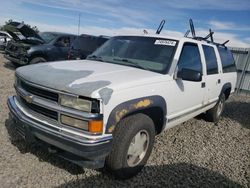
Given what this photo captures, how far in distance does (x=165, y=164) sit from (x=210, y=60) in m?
2.52

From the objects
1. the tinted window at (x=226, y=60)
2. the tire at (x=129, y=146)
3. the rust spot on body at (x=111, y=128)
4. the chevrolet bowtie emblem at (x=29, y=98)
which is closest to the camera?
the rust spot on body at (x=111, y=128)

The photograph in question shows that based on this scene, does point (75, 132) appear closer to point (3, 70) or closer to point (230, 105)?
point (230, 105)

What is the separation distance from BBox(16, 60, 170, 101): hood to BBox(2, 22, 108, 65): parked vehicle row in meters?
5.84

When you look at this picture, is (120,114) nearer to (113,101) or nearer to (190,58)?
(113,101)

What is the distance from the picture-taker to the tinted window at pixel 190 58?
415 centimetres

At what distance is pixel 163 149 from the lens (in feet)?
14.7

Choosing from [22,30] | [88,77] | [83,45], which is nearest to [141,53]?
[88,77]

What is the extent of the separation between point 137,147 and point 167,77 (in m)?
1.10

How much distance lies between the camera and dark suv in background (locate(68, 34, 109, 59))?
31.7ft

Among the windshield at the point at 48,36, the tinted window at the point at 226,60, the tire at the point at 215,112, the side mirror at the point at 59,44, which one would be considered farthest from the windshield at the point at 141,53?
the windshield at the point at 48,36

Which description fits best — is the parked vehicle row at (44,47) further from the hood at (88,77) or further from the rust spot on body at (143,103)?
the rust spot on body at (143,103)

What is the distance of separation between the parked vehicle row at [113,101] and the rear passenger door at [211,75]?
0.45m

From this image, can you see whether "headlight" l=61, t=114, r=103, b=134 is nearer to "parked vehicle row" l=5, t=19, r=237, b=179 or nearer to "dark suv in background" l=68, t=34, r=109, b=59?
"parked vehicle row" l=5, t=19, r=237, b=179

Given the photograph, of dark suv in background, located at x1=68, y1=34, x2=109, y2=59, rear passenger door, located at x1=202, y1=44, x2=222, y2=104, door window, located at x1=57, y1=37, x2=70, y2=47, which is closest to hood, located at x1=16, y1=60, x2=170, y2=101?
rear passenger door, located at x1=202, y1=44, x2=222, y2=104
